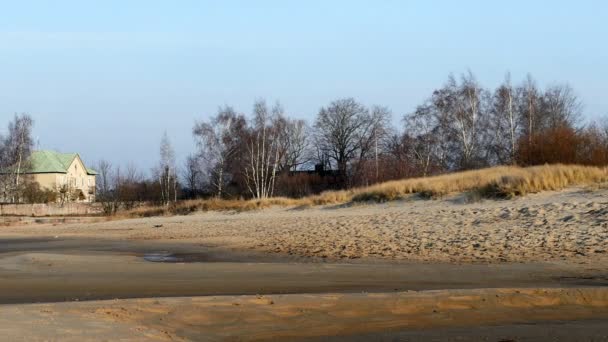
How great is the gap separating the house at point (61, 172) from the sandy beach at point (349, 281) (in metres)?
69.4

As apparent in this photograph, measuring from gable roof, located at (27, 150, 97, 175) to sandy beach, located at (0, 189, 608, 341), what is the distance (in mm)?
73206

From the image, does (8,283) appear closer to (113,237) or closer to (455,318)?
(455,318)

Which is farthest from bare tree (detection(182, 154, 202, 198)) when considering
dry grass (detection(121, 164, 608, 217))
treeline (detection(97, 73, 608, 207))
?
dry grass (detection(121, 164, 608, 217))

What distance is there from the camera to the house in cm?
9469

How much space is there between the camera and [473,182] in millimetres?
32281

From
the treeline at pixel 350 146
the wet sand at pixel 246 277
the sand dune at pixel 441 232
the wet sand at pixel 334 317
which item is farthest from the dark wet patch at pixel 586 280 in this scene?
the treeline at pixel 350 146

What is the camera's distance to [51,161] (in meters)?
99.1

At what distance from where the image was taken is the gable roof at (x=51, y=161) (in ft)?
321

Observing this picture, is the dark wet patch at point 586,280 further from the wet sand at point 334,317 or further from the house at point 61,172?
the house at point 61,172

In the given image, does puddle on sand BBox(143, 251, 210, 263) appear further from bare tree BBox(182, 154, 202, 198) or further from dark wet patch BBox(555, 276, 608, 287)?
bare tree BBox(182, 154, 202, 198)

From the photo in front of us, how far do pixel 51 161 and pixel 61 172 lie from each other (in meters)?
2.24

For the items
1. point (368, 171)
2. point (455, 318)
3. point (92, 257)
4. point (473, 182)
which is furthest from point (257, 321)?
point (368, 171)

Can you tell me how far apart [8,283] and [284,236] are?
37.6ft

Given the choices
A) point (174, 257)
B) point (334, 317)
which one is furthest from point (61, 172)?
point (334, 317)
